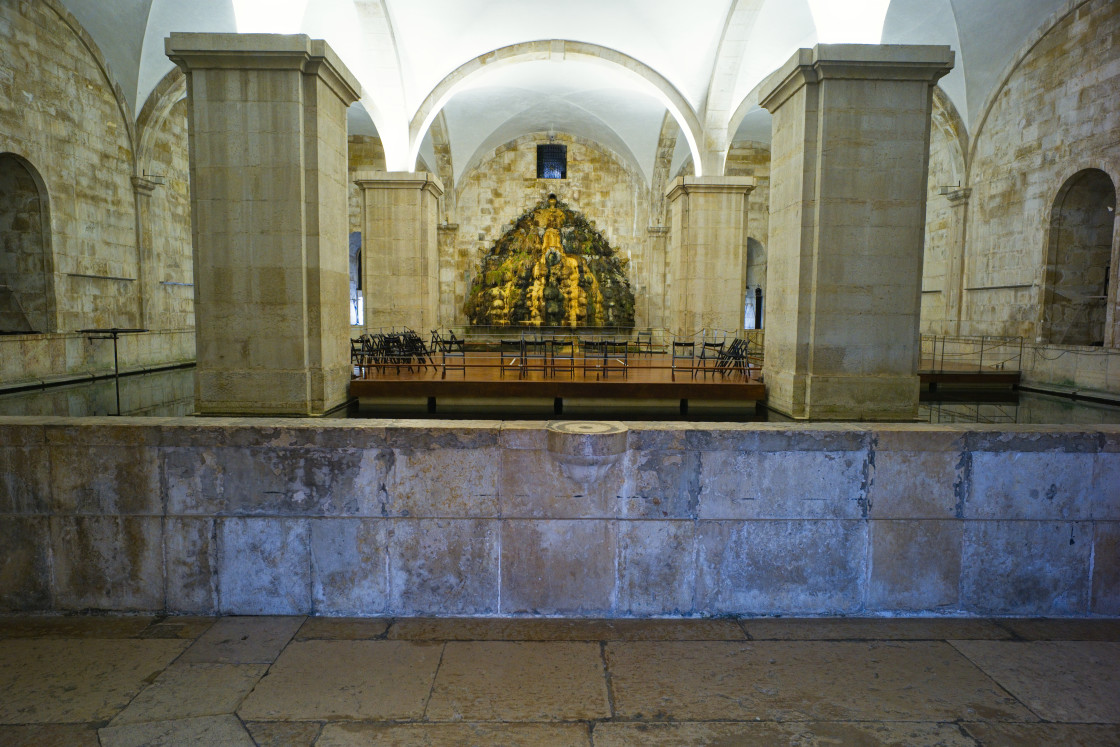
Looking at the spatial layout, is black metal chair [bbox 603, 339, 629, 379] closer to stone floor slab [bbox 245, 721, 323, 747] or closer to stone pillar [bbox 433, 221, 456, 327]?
stone floor slab [bbox 245, 721, 323, 747]

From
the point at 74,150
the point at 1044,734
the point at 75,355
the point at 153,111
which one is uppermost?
the point at 153,111

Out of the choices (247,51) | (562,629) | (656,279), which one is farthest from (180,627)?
(656,279)

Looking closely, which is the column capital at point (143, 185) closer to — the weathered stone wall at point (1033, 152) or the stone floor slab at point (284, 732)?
the stone floor slab at point (284, 732)

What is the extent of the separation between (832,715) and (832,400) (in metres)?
5.83

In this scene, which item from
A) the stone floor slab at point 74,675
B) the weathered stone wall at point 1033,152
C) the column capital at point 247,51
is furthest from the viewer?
the weathered stone wall at point 1033,152

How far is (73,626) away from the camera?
3.68 metres

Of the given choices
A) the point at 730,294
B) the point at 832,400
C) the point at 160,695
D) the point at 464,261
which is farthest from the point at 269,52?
the point at 464,261

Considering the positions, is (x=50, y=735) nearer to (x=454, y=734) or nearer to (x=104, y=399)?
(x=454, y=734)

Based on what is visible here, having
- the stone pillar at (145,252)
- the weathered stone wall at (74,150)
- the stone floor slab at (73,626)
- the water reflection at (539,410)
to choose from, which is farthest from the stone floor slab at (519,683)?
the stone pillar at (145,252)

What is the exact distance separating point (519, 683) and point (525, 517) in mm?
918

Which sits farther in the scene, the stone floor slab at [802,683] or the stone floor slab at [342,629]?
the stone floor slab at [342,629]

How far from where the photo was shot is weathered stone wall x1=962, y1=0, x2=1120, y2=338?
12242mm

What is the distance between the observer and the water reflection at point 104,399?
890cm

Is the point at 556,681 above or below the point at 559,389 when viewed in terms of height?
below
